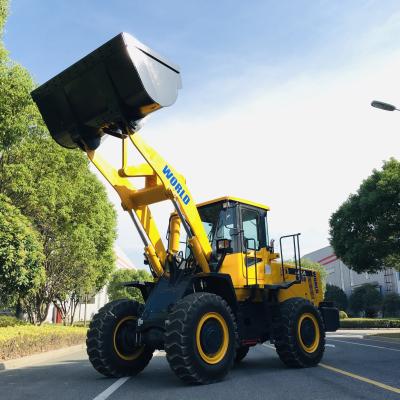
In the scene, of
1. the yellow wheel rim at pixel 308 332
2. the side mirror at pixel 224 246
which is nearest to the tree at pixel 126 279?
the yellow wheel rim at pixel 308 332

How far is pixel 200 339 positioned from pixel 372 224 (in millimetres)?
20923

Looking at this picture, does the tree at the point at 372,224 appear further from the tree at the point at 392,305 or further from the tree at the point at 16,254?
the tree at the point at 392,305

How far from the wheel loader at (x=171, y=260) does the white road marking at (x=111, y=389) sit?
1.03 feet

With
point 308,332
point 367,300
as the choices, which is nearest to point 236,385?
point 308,332

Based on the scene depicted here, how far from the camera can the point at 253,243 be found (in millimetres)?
9281

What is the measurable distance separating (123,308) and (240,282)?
2.22 metres

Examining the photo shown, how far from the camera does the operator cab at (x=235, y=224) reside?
→ 888 cm

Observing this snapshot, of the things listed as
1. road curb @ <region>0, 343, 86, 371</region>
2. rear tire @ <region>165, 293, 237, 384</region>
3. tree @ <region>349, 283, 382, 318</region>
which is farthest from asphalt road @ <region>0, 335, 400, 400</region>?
tree @ <region>349, 283, 382, 318</region>

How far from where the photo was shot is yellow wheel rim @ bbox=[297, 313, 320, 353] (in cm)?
879

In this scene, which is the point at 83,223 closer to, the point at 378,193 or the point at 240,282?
the point at 378,193

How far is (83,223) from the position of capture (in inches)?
994

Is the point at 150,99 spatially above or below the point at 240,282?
above

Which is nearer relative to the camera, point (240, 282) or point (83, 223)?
point (240, 282)

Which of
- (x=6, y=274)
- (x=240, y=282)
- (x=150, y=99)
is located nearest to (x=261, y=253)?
(x=240, y=282)
